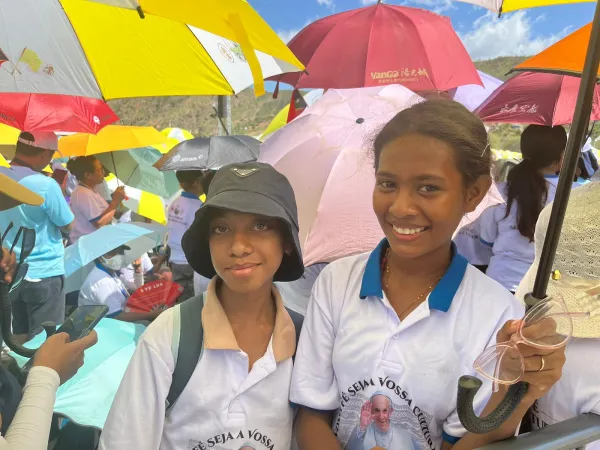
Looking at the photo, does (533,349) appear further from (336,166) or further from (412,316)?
(336,166)

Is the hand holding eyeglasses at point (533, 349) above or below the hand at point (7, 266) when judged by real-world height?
below

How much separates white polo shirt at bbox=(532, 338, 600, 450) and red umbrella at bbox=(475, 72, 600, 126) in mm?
3415

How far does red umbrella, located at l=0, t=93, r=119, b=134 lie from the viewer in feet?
17.5

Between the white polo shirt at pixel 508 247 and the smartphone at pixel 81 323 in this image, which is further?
the white polo shirt at pixel 508 247

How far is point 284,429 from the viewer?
153 cm

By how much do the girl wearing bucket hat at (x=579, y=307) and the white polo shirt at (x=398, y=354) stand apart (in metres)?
0.14

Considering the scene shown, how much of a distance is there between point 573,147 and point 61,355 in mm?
1529

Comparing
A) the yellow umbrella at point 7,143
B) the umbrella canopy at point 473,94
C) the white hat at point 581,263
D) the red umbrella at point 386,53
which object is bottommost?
the white hat at point 581,263

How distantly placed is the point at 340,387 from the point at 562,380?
1.76ft

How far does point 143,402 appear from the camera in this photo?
142 cm

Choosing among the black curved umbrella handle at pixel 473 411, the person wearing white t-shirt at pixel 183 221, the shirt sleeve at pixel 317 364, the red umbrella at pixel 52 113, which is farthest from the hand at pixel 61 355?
the red umbrella at pixel 52 113

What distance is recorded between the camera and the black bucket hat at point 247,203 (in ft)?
5.02

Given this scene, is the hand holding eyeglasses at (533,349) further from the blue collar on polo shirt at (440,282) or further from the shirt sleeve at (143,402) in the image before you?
the shirt sleeve at (143,402)

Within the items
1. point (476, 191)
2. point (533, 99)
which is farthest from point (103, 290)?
point (533, 99)
